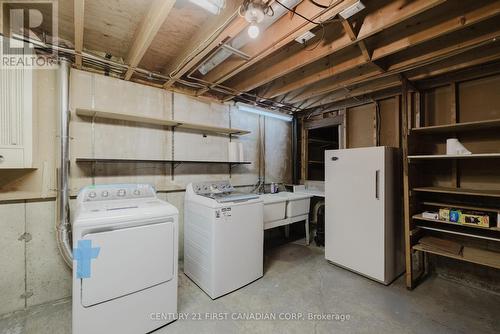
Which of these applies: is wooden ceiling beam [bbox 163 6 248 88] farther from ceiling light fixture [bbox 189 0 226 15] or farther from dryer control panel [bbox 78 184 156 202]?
dryer control panel [bbox 78 184 156 202]

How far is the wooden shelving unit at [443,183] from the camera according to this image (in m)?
2.25

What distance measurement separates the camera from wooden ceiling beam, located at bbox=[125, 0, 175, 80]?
1497mm

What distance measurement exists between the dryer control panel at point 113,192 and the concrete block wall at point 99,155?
0.39m

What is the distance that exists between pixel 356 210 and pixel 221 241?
1647 mm

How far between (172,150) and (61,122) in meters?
1.15

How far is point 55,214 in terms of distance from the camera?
2127 mm

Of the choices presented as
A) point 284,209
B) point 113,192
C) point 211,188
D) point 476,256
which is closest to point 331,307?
point 284,209

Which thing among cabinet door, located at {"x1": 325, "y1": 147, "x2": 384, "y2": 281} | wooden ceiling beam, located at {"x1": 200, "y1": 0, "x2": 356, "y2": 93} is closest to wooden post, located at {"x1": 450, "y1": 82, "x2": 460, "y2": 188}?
cabinet door, located at {"x1": 325, "y1": 147, "x2": 384, "y2": 281}

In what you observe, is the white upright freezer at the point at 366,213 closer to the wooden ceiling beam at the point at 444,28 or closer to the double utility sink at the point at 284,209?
the double utility sink at the point at 284,209

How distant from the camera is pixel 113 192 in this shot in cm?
212

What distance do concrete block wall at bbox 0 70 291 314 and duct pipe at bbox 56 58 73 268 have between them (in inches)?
6.7

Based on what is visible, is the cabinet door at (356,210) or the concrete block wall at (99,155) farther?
the cabinet door at (356,210)

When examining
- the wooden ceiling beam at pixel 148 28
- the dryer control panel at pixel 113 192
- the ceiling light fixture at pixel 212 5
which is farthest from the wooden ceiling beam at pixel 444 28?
the dryer control panel at pixel 113 192

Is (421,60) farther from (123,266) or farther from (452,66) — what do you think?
(123,266)
